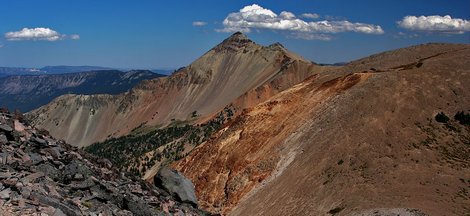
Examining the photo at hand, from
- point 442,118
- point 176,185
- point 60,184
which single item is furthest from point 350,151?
point 60,184

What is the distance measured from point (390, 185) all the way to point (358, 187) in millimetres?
2786

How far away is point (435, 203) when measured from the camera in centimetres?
3672

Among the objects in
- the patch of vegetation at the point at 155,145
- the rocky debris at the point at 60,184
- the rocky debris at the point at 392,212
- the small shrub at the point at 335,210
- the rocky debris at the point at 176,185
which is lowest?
the patch of vegetation at the point at 155,145

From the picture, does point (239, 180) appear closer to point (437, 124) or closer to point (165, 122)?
point (437, 124)

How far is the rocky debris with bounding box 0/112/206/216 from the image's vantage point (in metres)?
20.0

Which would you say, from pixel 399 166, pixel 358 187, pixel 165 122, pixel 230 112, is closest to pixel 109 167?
pixel 358 187

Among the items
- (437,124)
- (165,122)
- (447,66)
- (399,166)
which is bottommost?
(165,122)

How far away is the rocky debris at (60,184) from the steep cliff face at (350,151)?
645 inches

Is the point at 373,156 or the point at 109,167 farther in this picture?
the point at 373,156

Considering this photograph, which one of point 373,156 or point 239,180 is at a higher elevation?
point 373,156

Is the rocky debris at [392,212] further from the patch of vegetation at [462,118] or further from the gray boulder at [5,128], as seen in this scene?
the gray boulder at [5,128]

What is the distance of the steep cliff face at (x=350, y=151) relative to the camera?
41.6m

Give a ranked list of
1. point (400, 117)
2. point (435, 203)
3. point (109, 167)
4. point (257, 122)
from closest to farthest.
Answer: point (109, 167) → point (435, 203) → point (400, 117) → point (257, 122)

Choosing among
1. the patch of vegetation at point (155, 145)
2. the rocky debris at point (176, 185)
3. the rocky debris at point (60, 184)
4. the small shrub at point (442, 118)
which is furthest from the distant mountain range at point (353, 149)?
the patch of vegetation at point (155, 145)
